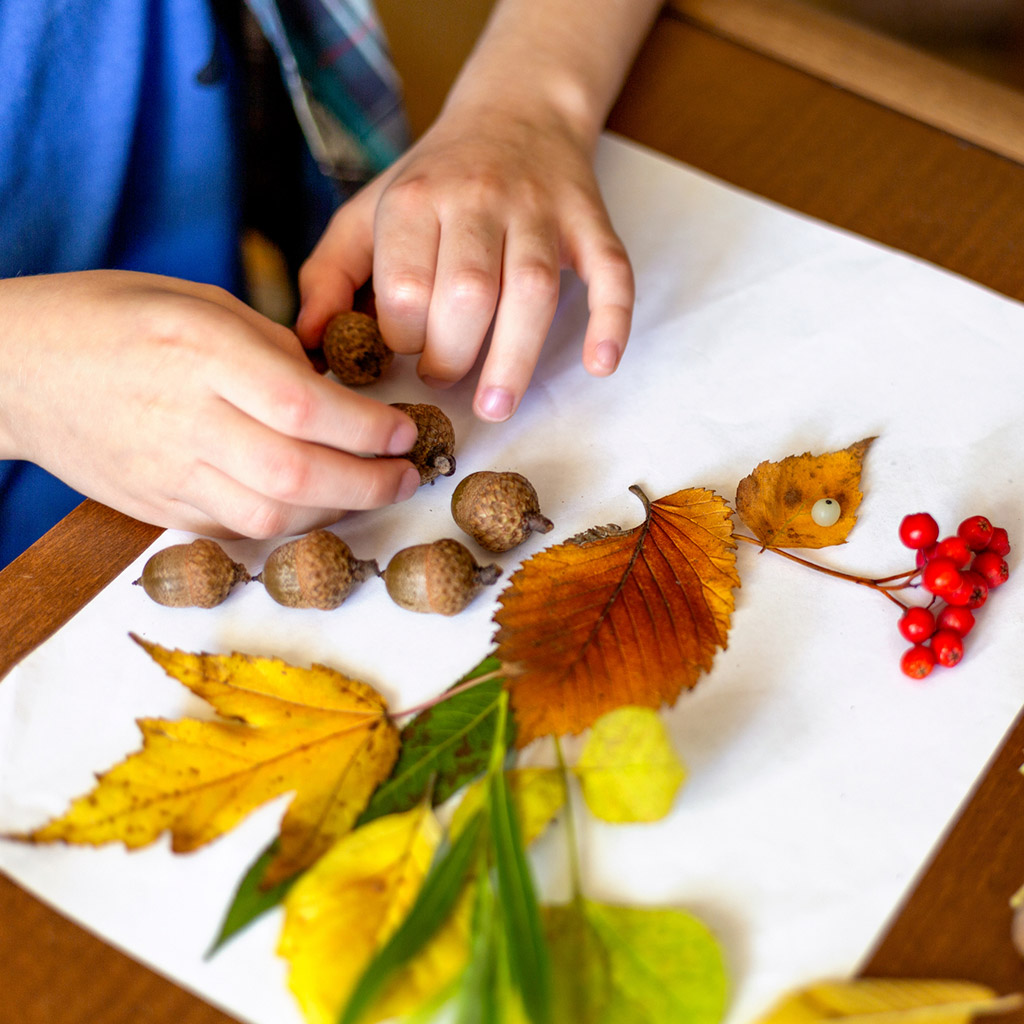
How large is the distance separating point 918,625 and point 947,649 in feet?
0.06

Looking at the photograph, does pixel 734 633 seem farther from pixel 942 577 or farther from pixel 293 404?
pixel 293 404

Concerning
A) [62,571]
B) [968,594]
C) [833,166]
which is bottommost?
[62,571]

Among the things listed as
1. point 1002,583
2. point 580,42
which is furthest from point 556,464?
point 580,42

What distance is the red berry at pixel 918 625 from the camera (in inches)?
17.9

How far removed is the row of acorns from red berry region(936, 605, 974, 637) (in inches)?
8.1

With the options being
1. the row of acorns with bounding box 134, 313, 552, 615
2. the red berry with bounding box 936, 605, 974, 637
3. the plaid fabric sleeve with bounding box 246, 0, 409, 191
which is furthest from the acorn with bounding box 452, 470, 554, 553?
the plaid fabric sleeve with bounding box 246, 0, 409, 191

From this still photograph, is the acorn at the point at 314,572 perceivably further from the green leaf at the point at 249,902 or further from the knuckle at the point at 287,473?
the green leaf at the point at 249,902

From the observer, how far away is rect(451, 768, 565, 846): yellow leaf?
1.32ft

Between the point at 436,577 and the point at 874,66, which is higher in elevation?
the point at 874,66

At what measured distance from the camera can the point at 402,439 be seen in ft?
1.62

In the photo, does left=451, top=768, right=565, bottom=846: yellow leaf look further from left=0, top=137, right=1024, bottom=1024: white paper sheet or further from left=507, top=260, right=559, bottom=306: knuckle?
left=507, top=260, right=559, bottom=306: knuckle

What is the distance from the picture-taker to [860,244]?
0.65 m

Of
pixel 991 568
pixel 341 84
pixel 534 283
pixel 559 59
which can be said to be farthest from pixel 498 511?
pixel 341 84

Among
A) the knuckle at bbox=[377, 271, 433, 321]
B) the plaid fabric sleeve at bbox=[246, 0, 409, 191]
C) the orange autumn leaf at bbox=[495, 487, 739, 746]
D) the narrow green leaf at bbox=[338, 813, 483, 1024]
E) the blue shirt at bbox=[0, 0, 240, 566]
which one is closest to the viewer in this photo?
the narrow green leaf at bbox=[338, 813, 483, 1024]
